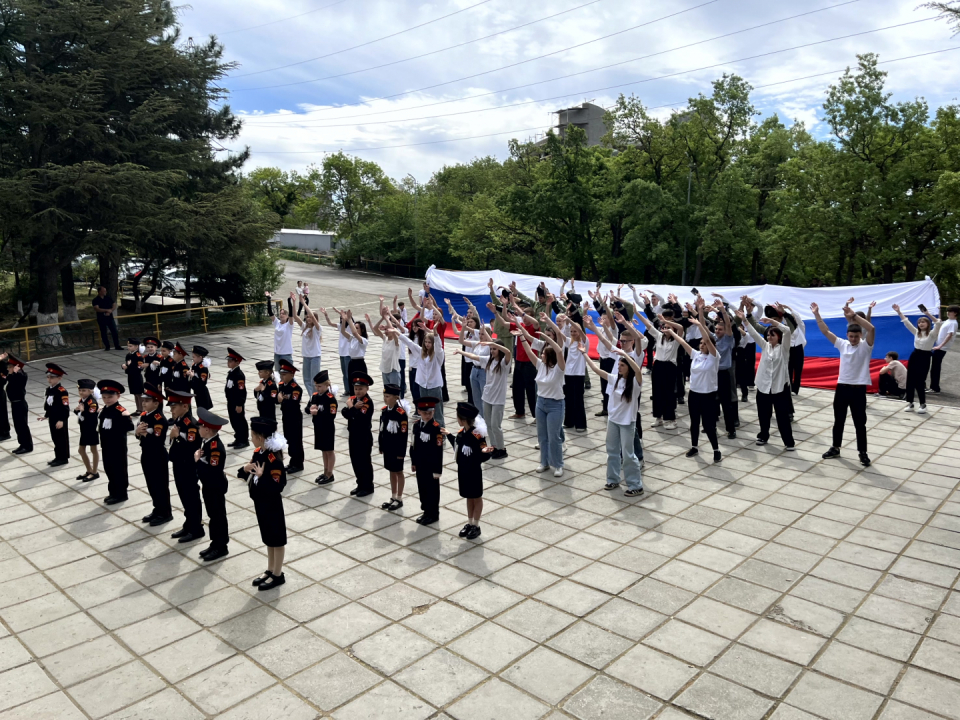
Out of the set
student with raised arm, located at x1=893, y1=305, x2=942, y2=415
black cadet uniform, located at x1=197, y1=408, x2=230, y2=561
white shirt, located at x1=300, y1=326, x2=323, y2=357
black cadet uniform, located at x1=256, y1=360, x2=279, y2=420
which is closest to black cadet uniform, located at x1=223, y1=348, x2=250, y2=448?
black cadet uniform, located at x1=256, y1=360, x2=279, y2=420

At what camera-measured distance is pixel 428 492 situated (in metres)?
7.88

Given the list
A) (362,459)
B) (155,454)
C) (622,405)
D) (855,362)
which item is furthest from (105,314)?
(855,362)

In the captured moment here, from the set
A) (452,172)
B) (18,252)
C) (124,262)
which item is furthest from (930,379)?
(452,172)

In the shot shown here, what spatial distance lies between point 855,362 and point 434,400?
6.01 metres

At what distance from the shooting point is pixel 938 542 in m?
7.46

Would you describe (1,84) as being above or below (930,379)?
above

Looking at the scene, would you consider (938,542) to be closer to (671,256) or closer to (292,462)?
(292,462)

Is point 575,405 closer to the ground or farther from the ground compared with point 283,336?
closer to the ground

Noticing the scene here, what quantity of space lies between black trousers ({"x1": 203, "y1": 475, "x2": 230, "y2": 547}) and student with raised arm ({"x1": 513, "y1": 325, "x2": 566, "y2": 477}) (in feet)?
13.9

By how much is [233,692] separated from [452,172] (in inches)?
2088

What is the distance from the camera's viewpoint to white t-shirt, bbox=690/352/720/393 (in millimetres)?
9844

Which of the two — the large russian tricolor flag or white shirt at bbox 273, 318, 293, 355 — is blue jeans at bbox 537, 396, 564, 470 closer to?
white shirt at bbox 273, 318, 293, 355

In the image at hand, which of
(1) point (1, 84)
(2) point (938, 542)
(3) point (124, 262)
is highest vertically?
(1) point (1, 84)

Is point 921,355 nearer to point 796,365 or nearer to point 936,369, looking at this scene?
point 936,369
